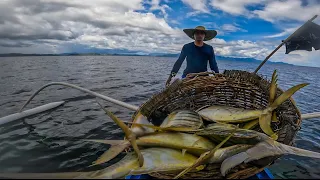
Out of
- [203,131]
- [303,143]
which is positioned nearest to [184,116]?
[203,131]

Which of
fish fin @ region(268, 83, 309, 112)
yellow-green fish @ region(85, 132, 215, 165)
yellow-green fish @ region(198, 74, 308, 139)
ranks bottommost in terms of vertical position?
yellow-green fish @ region(85, 132, 215, 165)

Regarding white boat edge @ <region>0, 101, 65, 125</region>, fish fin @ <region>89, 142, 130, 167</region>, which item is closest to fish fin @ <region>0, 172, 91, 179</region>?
fish fin @ <region>89, 142, 130, 167</region>

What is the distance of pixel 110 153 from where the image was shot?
8.73ft

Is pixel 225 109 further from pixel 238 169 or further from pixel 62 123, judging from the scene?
pixel 62 123

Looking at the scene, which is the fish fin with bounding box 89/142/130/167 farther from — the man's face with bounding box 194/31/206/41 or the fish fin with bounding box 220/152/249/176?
the man's face with bounding box 194/31/206/41

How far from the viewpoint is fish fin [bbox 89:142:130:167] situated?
2.58 metres

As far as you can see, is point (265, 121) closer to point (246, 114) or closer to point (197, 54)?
point (246, 114)

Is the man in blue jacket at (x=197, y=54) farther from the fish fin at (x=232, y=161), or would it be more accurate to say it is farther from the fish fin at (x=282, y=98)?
the fish fin at (x=232, y=161)

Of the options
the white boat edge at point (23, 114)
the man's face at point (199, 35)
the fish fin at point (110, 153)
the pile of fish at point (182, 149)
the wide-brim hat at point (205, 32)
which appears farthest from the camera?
the white boat edge at point (23, 114)

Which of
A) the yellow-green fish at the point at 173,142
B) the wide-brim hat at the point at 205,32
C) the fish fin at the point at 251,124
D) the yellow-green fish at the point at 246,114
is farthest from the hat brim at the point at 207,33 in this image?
the yellow-green fish at the point at 173,142

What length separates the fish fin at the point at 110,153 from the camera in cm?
258

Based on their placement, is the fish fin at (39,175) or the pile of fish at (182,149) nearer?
the fish fin at (39,175)

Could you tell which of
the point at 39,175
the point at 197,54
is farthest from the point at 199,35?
the point at 39,175

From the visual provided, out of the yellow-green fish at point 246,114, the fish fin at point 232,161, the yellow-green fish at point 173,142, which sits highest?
the yellow-green fish at point 246,114
